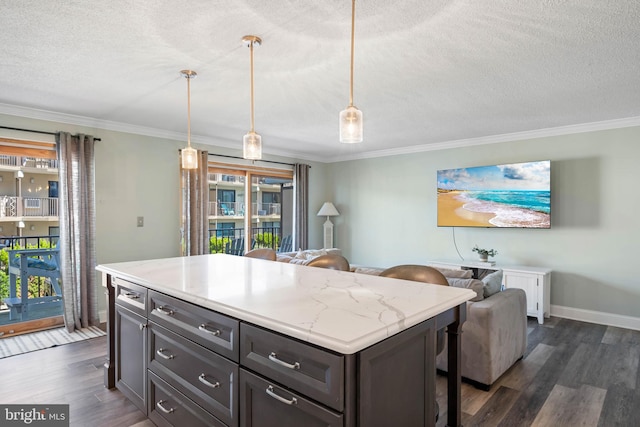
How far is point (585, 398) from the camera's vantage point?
2.58 metres

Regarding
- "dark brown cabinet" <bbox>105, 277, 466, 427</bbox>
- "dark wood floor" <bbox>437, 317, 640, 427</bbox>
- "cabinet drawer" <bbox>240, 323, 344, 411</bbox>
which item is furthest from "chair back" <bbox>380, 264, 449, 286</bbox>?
"cabinet drawer" <bbox>240, 323, 344, 411</bbox>

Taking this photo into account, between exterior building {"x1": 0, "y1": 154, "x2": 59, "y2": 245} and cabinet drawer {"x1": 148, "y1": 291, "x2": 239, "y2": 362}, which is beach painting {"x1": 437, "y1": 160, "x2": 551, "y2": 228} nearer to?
cabinet drawer {"x1": 148, "y1": 291, "x2": 239, "y2": 362}

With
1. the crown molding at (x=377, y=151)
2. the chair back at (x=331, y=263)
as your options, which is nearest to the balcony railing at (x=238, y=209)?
the crown molding at (x=377, y=151)

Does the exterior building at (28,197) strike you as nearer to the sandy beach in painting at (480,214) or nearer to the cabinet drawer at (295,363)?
the cabinet drawer at (295,363)

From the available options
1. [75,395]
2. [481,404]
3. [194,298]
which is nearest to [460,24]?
[194,298]

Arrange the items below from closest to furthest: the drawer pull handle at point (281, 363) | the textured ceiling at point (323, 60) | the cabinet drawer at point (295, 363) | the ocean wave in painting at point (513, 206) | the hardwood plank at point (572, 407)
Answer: the cabinet drawer at point (295, 363) → the drawer pull handle at point (281, 363) → the textured ceiling at point (323, 60) → the hardwood plank at point (572, 407) → the ocean wave in painting at point (513, 206)

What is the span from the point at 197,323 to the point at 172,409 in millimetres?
605

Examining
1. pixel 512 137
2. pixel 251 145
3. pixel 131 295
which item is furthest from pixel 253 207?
pixel 512 137

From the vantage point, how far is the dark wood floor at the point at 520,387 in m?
2.35

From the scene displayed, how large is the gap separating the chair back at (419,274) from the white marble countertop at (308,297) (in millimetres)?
280

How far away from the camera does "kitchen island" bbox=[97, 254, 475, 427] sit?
120 centimetres

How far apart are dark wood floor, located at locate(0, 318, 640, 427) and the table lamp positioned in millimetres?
3734

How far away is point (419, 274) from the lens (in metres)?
2.30

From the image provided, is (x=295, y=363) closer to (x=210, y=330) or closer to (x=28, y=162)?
(x=210, y=330)
